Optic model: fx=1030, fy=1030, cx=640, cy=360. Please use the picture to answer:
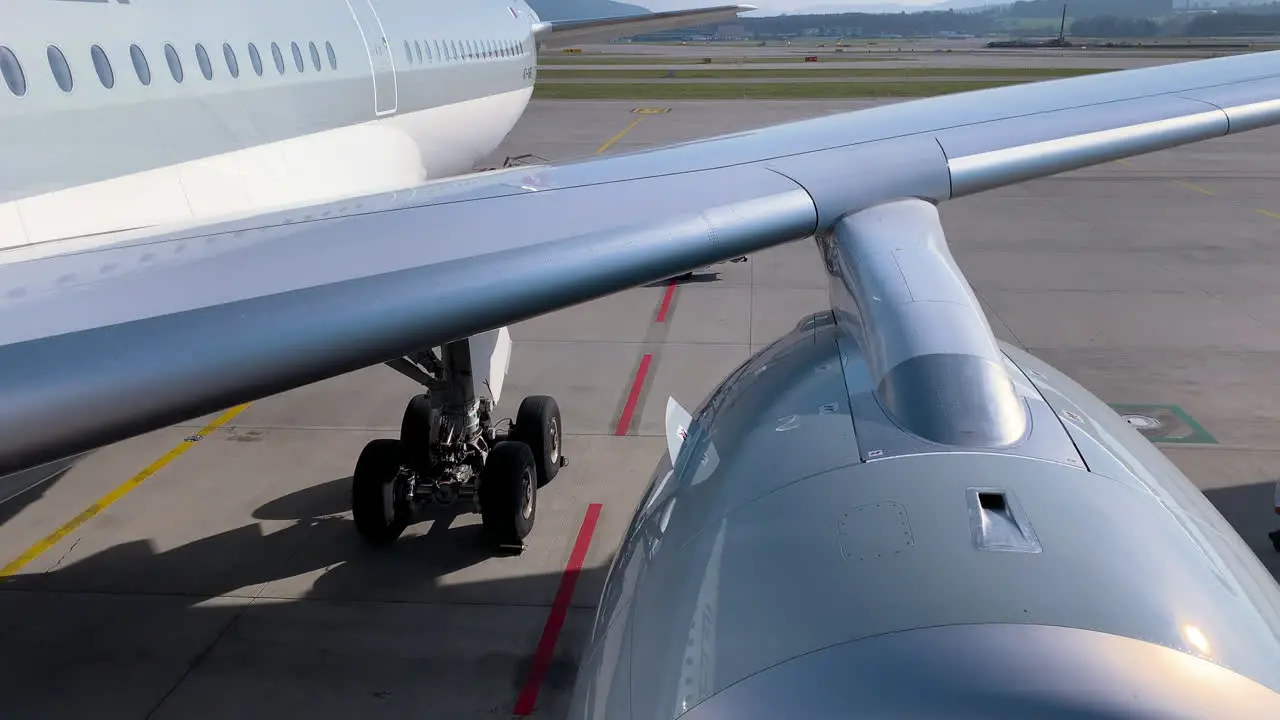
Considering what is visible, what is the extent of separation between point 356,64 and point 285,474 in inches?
147

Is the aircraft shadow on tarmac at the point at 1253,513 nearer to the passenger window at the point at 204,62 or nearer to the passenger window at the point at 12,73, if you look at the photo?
the passenger window at the point at 204,62

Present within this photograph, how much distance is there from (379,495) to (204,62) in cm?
330

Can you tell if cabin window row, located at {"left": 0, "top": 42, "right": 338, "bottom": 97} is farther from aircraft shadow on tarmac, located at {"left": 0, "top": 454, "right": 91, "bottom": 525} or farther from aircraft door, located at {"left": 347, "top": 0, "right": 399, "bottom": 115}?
aircraft shadow on tarmac, located at {"left": 0, "top": 454, "right": 91, "bottom": 525}

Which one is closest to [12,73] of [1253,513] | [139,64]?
[139,64]

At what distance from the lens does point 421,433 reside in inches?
339

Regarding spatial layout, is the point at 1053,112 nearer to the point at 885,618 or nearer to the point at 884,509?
the point at 884,509

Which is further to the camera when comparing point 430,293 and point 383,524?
point 383,524

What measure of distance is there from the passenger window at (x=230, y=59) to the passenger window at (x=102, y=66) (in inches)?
48.5

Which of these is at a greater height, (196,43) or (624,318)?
(196,43)

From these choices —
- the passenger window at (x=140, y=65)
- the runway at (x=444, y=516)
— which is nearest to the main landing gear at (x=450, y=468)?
the runway at (x=444, y=516)

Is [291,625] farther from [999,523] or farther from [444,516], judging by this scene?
[999,523]

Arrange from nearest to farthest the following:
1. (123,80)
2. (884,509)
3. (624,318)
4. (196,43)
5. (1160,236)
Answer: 1. (884,509)
2. (123,80)
3. (196,43)
4. (624,318)
5. (1160,236)

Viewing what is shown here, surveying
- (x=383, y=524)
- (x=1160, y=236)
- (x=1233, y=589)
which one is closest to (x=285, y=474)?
(x=383, y=524)

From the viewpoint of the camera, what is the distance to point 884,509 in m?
2.90
